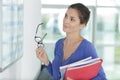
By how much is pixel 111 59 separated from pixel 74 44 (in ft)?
9.64

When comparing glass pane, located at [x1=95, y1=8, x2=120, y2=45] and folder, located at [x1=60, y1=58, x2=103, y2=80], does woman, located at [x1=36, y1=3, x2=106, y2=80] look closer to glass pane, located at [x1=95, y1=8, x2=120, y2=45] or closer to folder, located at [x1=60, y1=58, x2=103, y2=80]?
folder, located at [x1=60, y1=58, x2=103, y2=80]

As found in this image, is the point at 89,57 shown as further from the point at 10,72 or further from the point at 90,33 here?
the point at 90,33

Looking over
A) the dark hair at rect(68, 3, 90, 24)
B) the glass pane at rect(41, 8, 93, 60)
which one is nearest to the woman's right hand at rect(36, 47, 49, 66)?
the dark hair at rect(68, 3, 90, 24)

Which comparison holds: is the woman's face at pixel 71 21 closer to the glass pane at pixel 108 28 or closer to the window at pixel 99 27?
the window at pixel 99 27

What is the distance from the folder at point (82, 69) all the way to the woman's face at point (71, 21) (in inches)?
8.1

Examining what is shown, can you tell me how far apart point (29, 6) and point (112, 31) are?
2.15m

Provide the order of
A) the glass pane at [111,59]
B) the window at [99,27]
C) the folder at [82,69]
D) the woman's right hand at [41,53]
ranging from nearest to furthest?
the folder at [82,69] → the woman's right hand at [41,53] → the window at [99,27] → the glass pane at [111,59]

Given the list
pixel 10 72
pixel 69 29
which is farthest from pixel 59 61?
pixel 10 72

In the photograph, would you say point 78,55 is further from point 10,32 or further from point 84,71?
point 10,32

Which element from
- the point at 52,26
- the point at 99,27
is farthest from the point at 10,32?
the point at 99,27

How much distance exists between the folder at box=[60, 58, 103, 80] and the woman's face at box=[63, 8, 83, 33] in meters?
0.21

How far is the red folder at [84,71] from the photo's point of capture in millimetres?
1510

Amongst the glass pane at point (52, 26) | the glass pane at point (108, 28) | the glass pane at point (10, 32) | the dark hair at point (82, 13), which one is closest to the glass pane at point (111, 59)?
the glass pane at point (108, 28)

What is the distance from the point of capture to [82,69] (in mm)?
1522
